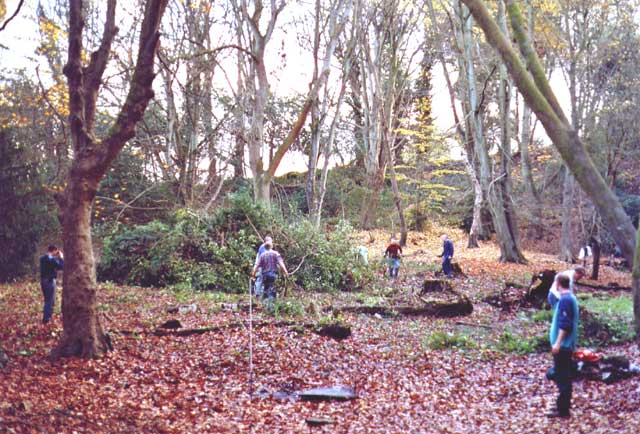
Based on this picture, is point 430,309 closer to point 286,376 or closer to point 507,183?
point 286,376

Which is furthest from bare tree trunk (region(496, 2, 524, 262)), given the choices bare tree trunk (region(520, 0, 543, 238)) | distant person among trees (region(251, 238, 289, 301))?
distant person among trees (region(251, 238, 289, 301))

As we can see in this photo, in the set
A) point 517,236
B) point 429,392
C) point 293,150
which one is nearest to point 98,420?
point 429,392

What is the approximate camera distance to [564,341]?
22.9 feet

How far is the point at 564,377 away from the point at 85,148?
7616 millimetres

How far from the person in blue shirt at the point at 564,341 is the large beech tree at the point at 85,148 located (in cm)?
657

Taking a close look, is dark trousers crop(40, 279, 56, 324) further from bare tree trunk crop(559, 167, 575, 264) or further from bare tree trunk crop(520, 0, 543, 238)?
bare tree trunk crop(520, 0, 543, 238)

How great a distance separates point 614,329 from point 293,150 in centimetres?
2302

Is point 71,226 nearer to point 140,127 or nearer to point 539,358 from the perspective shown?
point 539,358

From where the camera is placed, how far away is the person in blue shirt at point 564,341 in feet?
22.9

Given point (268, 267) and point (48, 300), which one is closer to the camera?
point (48, 300)

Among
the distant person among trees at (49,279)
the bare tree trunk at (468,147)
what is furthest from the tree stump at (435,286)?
the bare tree trunk at (468,147)

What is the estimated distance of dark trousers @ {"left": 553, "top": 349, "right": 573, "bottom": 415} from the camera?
7016mm

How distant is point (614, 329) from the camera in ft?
37.0

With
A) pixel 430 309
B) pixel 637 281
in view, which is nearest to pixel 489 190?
pixel 430 309
